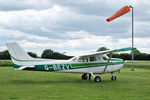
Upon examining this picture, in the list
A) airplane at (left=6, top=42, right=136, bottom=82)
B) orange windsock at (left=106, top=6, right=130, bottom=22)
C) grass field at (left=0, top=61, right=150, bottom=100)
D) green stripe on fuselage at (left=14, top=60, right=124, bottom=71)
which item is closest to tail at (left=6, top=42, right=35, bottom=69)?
airplane at (left=6, top=42, right=136, bottom=82)

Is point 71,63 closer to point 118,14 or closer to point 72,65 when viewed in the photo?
point 72,65

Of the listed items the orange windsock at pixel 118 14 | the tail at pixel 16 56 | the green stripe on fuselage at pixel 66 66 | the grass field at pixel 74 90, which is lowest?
the grass field at pixel 74 90

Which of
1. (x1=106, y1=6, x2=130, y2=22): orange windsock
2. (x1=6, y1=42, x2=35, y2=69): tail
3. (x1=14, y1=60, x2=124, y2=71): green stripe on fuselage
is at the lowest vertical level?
(x1=14, y1=60, x2=124, y2=71): green stripe on fuselage

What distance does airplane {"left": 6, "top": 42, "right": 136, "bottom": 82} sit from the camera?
610 inches

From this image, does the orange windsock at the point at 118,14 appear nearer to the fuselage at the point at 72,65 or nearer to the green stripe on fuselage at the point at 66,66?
the fuselage at the point at 72,65

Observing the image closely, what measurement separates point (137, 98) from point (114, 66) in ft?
26.1

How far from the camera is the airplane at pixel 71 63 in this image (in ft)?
50.8

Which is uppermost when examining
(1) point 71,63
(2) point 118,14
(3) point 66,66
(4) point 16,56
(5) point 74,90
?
(2) point 118,14

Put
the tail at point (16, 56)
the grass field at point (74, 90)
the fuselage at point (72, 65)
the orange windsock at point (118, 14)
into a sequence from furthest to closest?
the fuselage at point (72, 65), the tail at point (16, 56), the orange windsock at point (118, 14), the grass field at point (74, 90)

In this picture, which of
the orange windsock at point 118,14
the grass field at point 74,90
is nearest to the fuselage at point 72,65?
the grass field at point 74,90

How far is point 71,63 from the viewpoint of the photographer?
53.7 ft

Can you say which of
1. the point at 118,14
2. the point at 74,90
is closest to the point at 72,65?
the point at 74,90

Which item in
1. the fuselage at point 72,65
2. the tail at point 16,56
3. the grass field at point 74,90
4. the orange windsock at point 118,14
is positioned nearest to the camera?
the grass field at point 74,90

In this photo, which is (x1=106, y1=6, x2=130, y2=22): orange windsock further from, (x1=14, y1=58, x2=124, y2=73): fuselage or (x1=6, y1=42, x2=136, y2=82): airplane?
(x1=14, y1=58, x2=124, y2=73): fuselage
